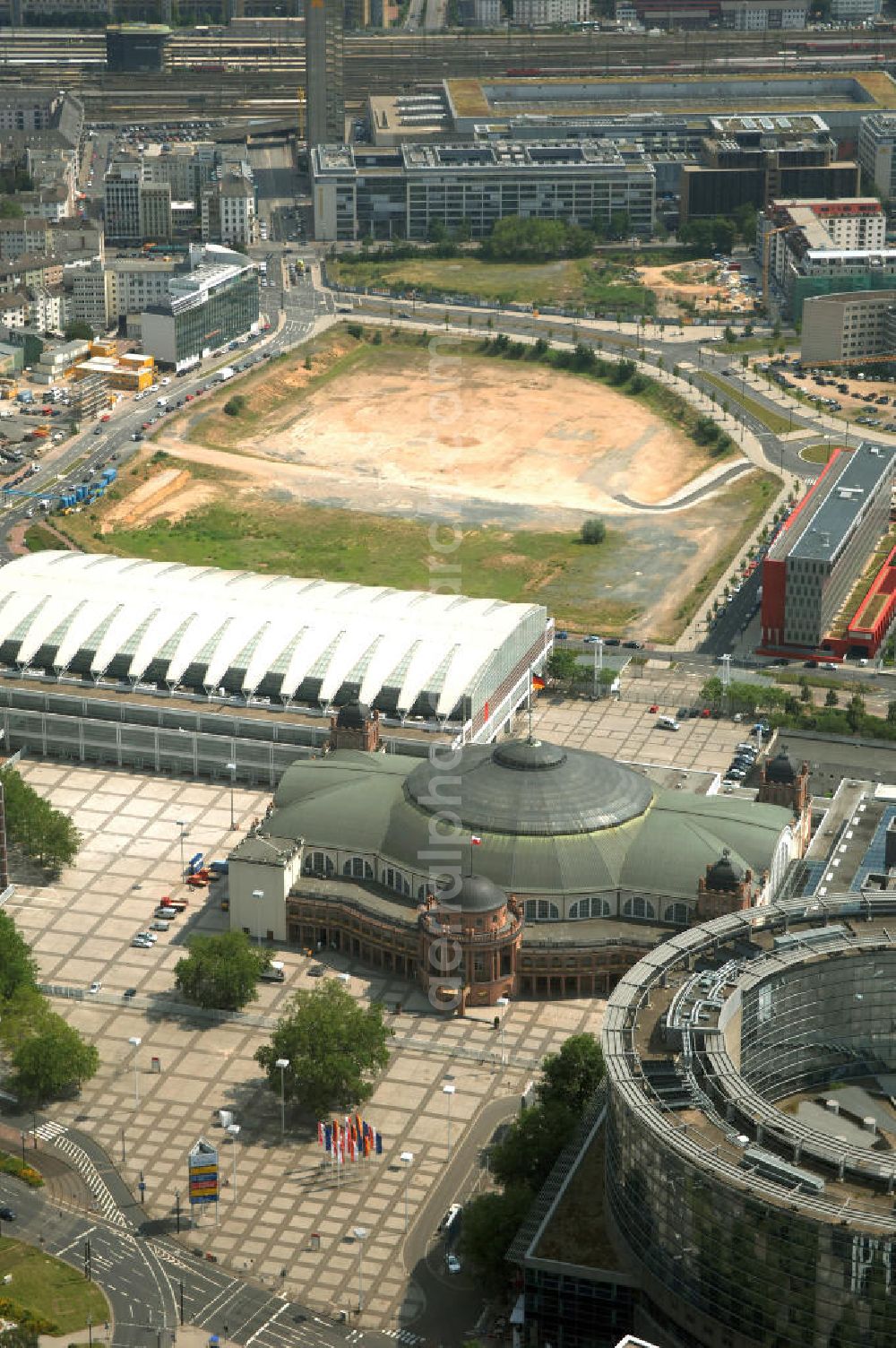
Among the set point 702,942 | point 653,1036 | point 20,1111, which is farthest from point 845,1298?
point 20,1111

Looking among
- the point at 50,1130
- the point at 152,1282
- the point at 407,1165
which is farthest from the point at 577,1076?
the point at 50,1130

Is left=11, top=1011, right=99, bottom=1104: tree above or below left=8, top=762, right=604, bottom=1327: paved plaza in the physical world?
above

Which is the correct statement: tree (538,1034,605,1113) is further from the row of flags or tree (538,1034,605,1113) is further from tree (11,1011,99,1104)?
tree (11,1011,99,1104)

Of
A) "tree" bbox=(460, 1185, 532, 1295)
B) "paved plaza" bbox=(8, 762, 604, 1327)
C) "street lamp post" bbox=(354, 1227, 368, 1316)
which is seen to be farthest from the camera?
"paved plaza" bbox=(8, 762, 604, 1327)

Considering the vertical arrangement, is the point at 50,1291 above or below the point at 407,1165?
above

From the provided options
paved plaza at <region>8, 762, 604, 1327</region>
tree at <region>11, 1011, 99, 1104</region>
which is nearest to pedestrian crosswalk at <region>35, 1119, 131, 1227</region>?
paved plaza at <region>8, 762, 604, 1327</region>

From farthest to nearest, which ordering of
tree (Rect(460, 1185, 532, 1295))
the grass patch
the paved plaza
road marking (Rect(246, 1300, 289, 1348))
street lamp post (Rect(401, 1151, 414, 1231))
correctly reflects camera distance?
street lamp post (Rect(401, 1151, 414, 1231)) → the grass patch → the paved plaza → tree (Rect(460, 1185, 532, 1295)) → road marking (Rect(246, 1300, 289, 1348))

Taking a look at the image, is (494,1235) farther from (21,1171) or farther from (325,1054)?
(21,1171)
